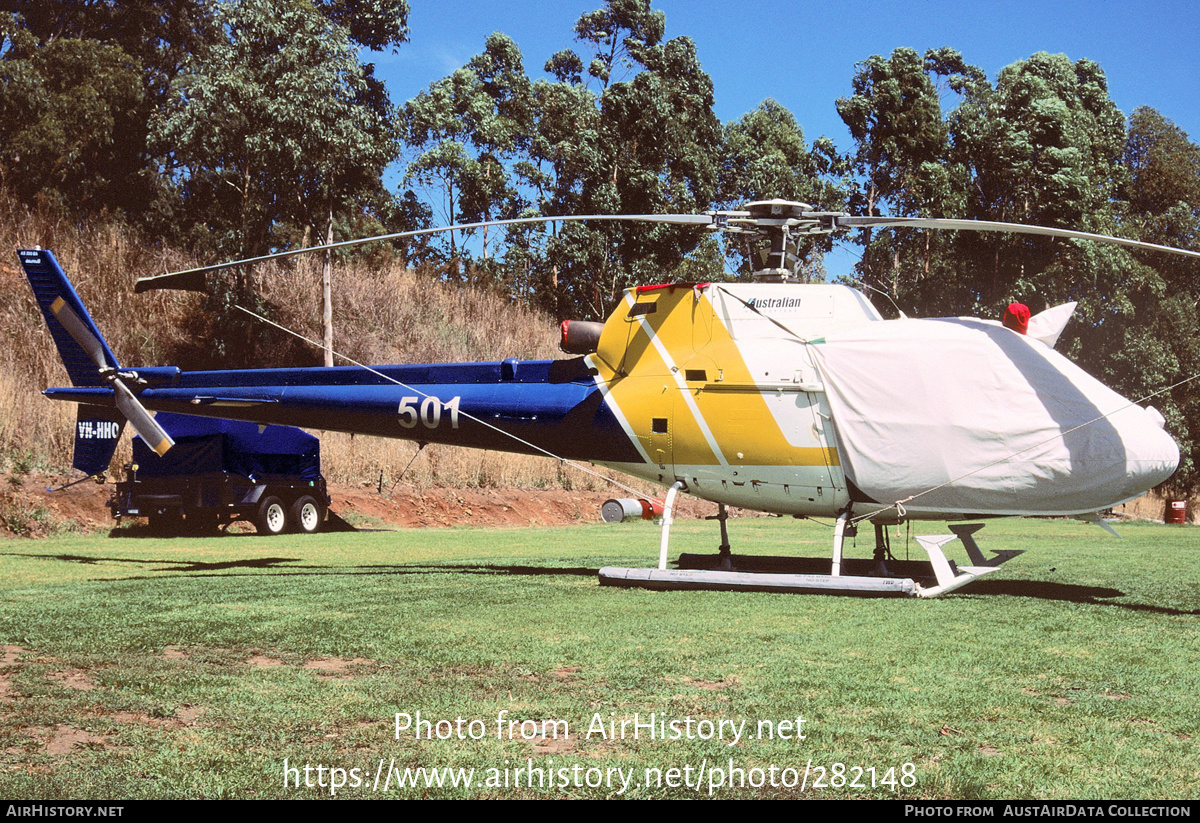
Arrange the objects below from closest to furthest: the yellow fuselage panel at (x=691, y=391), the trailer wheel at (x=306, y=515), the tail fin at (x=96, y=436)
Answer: the yellow fuselage panel at (x=691, y=391), the tail fin at (x=96, y=436), the trailer wheel at (x=306, y=515)

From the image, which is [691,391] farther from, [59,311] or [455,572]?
[59,311]

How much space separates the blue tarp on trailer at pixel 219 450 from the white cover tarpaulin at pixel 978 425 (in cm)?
1242

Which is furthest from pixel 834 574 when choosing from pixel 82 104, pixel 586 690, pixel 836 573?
pixel 82 104

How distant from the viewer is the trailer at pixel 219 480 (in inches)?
746

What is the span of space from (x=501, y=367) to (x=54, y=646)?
599cm

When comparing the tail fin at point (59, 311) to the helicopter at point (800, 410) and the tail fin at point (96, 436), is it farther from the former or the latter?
the helicopter at point (800, 410)

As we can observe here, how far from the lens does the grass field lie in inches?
153

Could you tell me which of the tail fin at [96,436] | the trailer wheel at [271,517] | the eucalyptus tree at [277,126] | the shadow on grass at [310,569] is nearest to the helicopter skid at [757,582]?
the shadow on grass at [310,569]

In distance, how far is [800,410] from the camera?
967 centimetres

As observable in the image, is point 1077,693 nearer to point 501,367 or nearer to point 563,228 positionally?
point 501,367

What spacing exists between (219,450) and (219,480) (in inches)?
22.1

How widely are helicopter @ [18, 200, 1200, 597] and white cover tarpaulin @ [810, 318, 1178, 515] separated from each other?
14mm

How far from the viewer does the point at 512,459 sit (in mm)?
29547

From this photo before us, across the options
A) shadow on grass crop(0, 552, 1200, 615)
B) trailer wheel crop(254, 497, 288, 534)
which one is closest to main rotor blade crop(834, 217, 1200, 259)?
shadow on grass crop(0, 552, 1200, 615)
